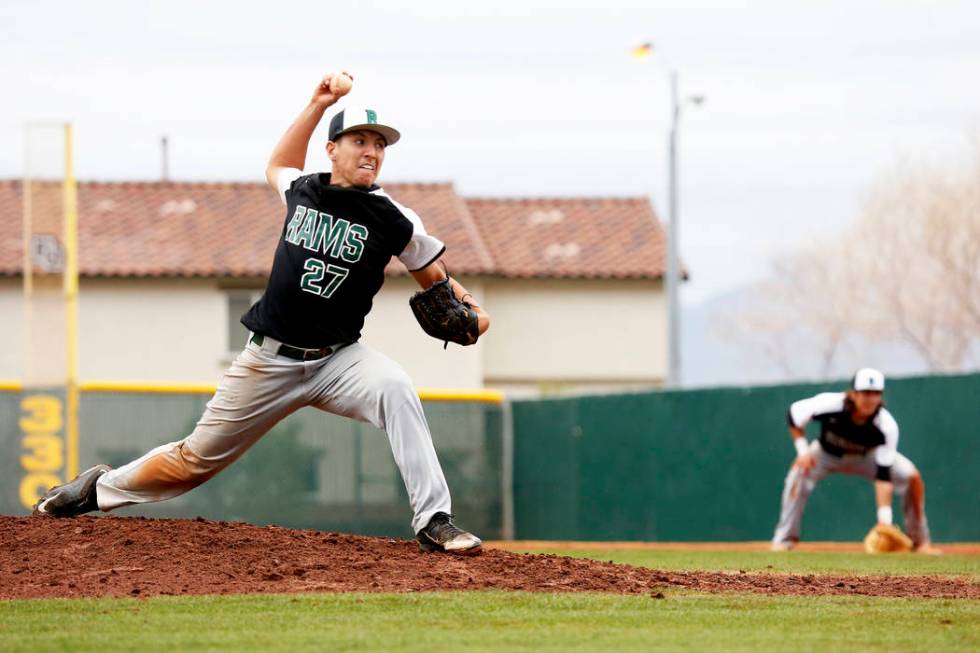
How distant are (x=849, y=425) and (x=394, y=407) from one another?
736 cm

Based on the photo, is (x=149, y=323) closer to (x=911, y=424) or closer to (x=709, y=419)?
(x=709, y=419)

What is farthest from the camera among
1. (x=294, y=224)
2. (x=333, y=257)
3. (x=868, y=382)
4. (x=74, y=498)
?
(x=868, y=382)

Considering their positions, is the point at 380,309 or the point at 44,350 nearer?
the point at 44,350

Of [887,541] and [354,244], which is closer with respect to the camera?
[354,244]

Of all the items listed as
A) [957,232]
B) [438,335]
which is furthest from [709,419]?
[957,232]

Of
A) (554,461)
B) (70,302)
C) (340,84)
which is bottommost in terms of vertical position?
(554,461)

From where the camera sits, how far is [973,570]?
927cm

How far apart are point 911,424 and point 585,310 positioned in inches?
651

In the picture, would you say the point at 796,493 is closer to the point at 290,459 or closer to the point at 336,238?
the point at 290,459

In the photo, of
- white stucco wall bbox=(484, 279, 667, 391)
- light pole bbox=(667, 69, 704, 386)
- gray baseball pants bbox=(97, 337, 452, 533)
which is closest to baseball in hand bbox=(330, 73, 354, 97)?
gray baseball pants bbox=(97, 337, 452, 533)

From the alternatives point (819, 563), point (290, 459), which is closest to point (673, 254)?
point (290, 459)

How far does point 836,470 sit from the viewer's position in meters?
14.1

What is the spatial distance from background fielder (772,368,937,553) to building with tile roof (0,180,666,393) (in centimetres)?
1684

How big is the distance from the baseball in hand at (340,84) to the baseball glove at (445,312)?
3.22ft
